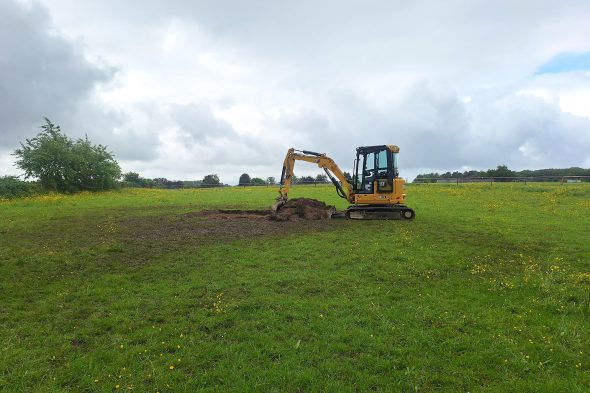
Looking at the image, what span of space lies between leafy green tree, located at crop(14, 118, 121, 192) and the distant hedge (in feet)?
3.49

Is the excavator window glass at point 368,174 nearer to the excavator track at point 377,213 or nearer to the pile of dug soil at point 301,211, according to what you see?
the excavator track at point 377,213

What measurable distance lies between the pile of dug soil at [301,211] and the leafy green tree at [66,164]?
30650 millimetres

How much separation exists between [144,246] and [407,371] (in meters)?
10.0

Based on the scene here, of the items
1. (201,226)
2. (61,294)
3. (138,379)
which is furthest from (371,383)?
(201,226)

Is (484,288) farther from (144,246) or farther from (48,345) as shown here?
(144,246)

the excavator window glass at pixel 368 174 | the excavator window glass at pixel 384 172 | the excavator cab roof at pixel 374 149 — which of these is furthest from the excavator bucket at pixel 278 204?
the excavator window glass at pixel 384 172

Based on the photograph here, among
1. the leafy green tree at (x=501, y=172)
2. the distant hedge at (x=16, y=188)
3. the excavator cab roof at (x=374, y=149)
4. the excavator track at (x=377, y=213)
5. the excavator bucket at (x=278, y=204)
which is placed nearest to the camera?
the excavator cab roof at (x=374, y=149)

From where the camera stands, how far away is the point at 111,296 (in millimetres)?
8070

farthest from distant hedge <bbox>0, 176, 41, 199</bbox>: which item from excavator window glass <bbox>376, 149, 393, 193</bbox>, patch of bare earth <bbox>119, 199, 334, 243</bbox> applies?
excavator window glass <bbox>376, 149, 393, 193</bbox>

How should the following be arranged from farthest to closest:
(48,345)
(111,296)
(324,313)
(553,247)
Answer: (553,247)
(111,296)
(324,313)
(48,345)

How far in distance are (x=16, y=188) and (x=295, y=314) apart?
38929 mm

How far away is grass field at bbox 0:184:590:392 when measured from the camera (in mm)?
5145

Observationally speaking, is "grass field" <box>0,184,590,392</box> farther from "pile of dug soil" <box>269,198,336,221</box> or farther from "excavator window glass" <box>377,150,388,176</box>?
"excavator window glass" <box>377,150,388,176</box>

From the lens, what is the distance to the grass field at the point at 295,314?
514 cm
